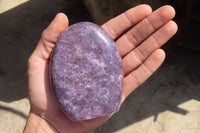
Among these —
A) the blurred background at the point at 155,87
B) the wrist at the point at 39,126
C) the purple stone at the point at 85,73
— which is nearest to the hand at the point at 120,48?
the wrist at the point at 39,126

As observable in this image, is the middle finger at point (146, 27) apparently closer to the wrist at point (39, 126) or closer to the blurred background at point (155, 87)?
the wrist at point (39, 126)

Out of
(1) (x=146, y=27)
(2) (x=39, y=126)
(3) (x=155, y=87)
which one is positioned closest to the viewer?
(2) (x=39, y=126)

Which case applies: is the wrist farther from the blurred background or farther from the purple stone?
the blurred background

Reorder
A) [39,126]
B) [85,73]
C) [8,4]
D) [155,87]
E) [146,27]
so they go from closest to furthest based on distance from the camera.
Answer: [85,73]
[39,126]
[146,27]
[155,87]
[8,4]

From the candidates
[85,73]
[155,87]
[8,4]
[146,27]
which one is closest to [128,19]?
[146,27]

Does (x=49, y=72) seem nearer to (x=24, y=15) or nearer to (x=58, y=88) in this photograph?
(x=58, y=88)

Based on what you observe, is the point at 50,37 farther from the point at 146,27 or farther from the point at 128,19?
the point at 146,27

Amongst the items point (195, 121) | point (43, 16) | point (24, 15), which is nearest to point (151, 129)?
point (195, 121)
